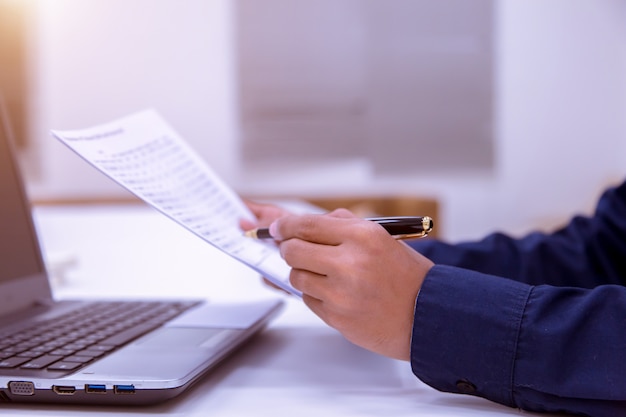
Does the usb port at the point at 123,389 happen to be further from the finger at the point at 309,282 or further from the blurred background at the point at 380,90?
the blurred background at the point at 380,90

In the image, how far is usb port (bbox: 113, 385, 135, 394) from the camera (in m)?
0.41

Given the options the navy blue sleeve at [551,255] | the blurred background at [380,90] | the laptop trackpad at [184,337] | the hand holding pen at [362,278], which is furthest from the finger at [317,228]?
the blurred background at [380,90]

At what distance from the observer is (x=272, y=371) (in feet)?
1.69

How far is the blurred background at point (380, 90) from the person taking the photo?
2.45 meters

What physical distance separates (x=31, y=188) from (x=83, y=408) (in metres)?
2.39

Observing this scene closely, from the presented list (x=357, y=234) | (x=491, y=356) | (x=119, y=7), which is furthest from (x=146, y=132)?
(x=119, y=7)

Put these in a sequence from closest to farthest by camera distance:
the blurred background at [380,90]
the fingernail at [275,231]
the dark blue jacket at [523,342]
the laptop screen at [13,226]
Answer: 1. the dark blue jacket at [523,342]
2. the fingernail at [275,231]
3. the laptop screen at [13,226]
4. the blurred background at [380,90]

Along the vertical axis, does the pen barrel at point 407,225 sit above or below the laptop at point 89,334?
above


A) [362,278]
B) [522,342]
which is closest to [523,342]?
[522,342]

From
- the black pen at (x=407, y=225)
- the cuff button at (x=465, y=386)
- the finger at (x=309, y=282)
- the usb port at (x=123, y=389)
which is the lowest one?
the cuff button at (x=465, y=386)

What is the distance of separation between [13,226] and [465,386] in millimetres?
467

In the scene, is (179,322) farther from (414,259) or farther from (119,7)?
(119,7)

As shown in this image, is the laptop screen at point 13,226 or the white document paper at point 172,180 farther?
the laptop screen at point 13,226

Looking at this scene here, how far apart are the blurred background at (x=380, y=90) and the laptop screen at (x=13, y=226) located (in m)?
1.82
